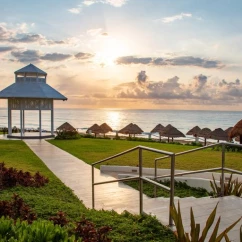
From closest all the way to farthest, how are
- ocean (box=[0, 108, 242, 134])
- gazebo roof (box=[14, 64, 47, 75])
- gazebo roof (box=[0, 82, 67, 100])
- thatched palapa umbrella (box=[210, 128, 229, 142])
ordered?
gazebo roof (box=[0, 82, 67, 100])
gazebo roof (box=[14, 64, 47, 75])
thatched palapa umbrella (box=[210, 128, 229, 142])
ocean (box=[0, 108, 242, 134])

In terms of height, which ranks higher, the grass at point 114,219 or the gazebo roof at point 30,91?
the gazebo roof at point 30,91

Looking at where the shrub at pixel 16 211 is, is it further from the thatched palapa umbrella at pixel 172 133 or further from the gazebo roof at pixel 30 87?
the thatched palapa umbrella at pixel 172 133

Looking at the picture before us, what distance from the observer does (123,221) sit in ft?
15.3

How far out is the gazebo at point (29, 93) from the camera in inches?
917

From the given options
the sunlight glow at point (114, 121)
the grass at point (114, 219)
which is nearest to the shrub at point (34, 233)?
the grass at point (114, 219)

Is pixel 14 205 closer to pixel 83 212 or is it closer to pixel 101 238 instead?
pixel 83 212

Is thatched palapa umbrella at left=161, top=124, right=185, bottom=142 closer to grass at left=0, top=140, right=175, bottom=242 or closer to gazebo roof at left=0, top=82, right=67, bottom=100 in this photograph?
gazebo roof at left=0, top=82, right=67, bottom=100

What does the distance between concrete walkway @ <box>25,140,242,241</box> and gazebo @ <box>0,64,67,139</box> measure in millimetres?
7484

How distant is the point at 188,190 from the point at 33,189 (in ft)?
12.9

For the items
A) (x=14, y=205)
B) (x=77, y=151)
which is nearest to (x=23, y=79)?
(x=77, y=151)

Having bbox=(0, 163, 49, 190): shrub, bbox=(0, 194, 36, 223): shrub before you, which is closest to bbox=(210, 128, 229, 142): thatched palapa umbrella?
bbox=(0, 163, 49, 190): shrub

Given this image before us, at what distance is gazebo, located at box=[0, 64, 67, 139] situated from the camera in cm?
2330

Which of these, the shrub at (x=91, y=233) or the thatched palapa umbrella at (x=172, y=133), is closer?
the shrub at (x=91, y=233)

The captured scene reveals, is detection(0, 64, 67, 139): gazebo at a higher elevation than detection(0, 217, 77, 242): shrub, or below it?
higher
